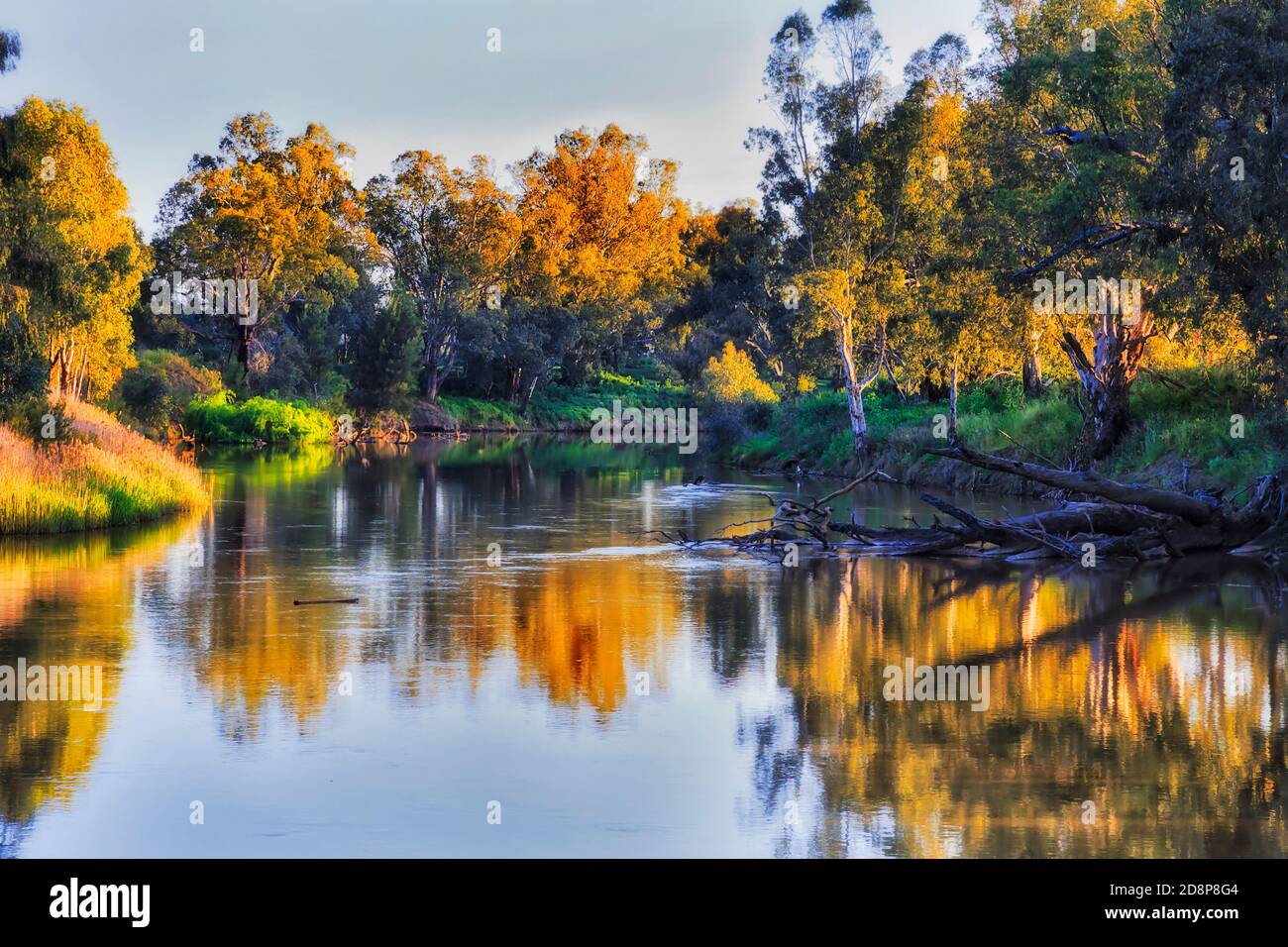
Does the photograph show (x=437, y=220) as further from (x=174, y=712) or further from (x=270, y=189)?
(x=174, y=712)

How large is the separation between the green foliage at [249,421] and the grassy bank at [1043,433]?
27.1m

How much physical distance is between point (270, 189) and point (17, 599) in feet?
212

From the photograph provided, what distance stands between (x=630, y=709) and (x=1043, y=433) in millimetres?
29223

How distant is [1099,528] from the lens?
2422 centimetres

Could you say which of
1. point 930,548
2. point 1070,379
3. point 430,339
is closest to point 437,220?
point 430,339

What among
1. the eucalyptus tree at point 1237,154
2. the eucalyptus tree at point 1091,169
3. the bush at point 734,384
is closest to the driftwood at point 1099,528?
the eucalyptus tree at point 1237,154

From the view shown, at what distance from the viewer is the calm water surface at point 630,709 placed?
9.23 m

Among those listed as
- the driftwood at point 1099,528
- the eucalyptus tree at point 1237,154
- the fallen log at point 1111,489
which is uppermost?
the eucalyptus tree at point 1237,154

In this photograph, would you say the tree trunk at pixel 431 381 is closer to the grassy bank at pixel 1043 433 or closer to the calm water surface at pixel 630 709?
the grassy bank at pixel 1043 433

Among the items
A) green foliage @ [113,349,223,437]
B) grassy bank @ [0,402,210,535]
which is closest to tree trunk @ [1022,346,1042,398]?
grassy bank @ [0,402,210,535]

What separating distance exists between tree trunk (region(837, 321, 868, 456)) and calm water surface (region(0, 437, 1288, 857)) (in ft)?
75.5

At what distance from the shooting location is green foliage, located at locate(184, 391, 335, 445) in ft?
235

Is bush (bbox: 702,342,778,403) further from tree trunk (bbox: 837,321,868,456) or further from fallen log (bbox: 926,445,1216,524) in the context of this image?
fallen log (bbox: 926,445,1216,524)
